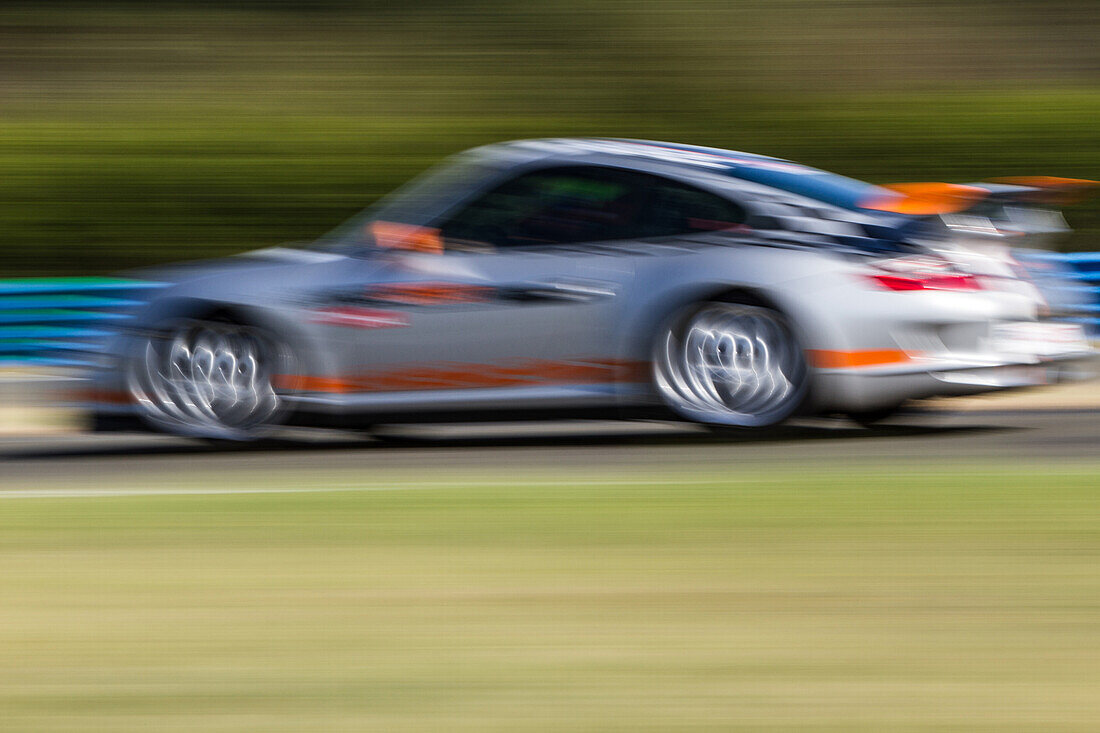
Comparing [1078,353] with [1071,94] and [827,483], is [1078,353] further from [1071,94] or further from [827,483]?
[1071,94]

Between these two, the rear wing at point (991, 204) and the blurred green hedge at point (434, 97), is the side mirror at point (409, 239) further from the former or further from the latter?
the blurred green hedge at point (434, 97)

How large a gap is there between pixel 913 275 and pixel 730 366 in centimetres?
80

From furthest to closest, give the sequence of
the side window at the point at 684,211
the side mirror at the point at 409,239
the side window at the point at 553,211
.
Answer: the side mirror at the point at 409,239 → the side window at the point at 553,211 → the side window at the point at 684,211

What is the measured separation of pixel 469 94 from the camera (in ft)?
57.3

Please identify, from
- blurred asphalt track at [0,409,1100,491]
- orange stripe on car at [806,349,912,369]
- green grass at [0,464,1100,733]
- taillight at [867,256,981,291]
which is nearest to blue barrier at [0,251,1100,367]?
blurred asphalt track at [0,409,1100,491]

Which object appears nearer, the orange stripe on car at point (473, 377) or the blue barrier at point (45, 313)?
the orange stripe on car at point (473, 377)

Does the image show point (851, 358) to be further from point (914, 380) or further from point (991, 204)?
point (991, 204)

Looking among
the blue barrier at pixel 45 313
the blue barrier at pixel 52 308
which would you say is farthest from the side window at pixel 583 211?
the blue barrier at pixel 45 313

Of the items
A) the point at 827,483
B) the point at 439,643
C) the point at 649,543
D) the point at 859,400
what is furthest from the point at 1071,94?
the point at 439,643

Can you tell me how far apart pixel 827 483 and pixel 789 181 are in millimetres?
2047

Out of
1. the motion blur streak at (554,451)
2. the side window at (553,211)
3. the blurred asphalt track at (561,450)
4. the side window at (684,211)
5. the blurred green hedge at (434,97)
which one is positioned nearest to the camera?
the motion blur streak at (554,451)

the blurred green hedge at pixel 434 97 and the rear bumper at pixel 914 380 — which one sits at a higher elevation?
the blurred green hedge at pixel 434 97

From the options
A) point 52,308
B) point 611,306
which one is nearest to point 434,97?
point 52,308

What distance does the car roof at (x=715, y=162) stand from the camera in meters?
7.60
